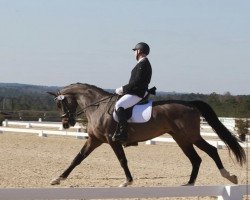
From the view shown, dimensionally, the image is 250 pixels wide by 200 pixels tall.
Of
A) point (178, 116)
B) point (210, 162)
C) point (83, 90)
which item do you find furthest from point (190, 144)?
point (210, 162)

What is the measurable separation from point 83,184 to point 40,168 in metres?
3.10

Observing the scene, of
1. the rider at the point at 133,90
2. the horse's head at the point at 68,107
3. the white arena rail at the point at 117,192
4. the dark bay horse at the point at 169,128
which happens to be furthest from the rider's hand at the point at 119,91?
the white arena rail at the point at 117,192

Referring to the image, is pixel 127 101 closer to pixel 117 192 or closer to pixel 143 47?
pixel 143 47

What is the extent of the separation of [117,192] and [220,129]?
3.78m

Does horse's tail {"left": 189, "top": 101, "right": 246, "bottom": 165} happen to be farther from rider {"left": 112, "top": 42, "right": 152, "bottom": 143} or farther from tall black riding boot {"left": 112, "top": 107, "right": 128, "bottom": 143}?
tall black riding boot {"left": 112, "top": 107, "right": 128, "bottom": 143}

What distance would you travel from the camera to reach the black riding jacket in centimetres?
927

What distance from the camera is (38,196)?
584 centimetres

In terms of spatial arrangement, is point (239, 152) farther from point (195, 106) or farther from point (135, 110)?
point (135, 110)

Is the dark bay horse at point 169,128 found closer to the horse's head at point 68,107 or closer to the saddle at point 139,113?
the saddle at point 139,113

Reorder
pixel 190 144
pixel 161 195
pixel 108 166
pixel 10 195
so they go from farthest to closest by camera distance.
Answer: pixel 108 166, pixel 190 144, pixel 161 195, pixel 10 195

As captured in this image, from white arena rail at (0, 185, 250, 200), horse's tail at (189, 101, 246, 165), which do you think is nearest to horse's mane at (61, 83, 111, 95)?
horse's tail at (189, 101, 246, 165)

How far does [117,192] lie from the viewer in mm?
6195

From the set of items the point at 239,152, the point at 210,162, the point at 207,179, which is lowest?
the point at 210,162

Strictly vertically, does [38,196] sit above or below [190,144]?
above
